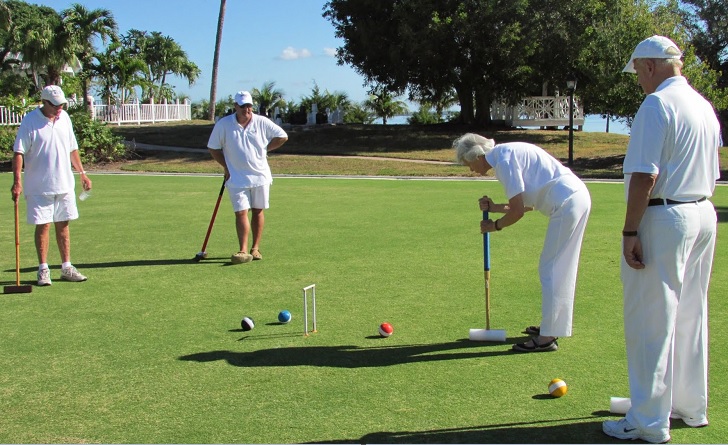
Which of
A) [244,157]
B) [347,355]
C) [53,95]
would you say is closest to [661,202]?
[347,355]

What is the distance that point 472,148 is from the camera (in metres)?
5.23

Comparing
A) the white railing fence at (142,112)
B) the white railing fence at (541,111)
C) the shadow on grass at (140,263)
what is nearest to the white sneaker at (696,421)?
the shadow on grass at (140,263)

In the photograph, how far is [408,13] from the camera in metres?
29.1

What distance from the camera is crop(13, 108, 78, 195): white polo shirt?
761 cm

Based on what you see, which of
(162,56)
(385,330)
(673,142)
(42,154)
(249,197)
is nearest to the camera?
(673,142)

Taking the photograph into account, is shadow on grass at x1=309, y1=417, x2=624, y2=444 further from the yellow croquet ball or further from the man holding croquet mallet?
the man holding croquet mallet

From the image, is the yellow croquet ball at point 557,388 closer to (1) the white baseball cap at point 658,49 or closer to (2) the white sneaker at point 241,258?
(1) the white baseball cap at point 658,49

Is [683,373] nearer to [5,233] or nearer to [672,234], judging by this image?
[672,234]

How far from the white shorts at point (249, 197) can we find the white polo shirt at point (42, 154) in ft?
6.25

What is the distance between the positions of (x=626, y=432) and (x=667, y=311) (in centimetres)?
66

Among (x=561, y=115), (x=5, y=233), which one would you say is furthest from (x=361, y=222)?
(x=561, y=115)

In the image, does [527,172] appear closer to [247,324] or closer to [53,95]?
[247,324]

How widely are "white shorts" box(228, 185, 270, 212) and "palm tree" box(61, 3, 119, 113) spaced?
33.2m

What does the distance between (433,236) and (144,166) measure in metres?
17.7
